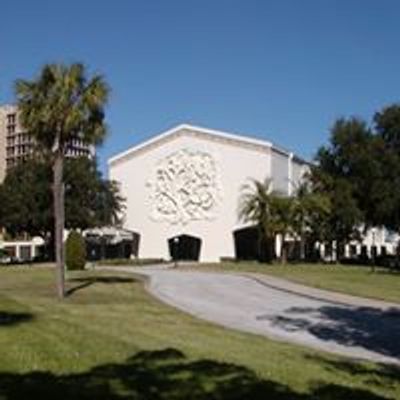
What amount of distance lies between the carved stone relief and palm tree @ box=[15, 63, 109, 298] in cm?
4935

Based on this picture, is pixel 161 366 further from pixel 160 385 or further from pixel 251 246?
pixel 251 246

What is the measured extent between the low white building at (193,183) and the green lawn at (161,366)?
195ft

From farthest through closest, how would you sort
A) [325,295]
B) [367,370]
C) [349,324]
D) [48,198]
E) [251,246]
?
[48,198] < [251,246] < [325,295] < [349,324] < [367,370]

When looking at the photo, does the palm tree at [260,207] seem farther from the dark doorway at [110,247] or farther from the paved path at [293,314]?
the paved path at [293,314]

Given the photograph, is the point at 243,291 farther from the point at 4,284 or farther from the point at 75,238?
the point at 75,238

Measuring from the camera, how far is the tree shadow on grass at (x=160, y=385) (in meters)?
8.77

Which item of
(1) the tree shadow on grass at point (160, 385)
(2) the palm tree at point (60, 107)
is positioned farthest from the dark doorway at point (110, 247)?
(1) the tree shadow on grass at point (160, 385)

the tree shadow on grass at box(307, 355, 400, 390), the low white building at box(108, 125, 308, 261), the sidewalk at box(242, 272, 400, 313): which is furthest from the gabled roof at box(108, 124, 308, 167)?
the tree shadow on grass at box(307, 355, 400, 390)

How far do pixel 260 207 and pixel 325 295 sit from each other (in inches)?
1567

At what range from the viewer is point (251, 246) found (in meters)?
79.4

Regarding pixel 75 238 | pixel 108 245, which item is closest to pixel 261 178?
pixel 108 245

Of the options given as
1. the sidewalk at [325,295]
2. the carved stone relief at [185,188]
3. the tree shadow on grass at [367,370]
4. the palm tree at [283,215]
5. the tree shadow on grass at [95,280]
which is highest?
the carved stone relief at [185,188]

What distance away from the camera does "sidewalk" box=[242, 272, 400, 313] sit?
31.2 meters

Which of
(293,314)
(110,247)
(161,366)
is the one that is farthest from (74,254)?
(161,366)
